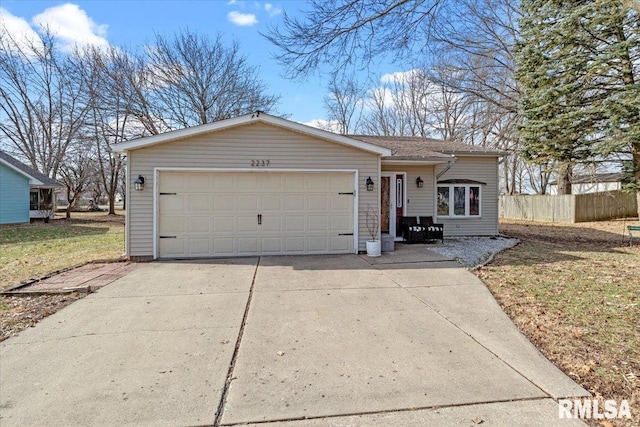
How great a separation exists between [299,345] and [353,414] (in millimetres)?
1243

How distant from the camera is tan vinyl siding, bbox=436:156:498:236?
1255 cm

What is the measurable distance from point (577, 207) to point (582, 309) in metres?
18.4

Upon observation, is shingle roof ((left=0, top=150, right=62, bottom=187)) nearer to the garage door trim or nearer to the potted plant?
the garage door trim

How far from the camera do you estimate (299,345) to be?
12.2ft

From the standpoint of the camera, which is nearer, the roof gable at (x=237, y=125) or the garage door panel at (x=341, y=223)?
the roof gable at (x=237, y=125)

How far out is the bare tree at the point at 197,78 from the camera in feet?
66.2

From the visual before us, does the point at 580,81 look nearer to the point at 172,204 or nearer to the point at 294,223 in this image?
the point at 294,223

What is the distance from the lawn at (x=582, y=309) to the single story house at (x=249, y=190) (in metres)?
3.76

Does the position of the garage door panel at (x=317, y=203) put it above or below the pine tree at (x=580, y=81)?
below

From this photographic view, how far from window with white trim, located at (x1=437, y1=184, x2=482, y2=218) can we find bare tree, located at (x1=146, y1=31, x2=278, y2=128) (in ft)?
46.0

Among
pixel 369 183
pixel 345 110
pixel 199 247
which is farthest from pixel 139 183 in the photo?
pixel 345 110

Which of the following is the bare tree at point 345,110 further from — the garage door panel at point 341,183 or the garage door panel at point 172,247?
the garage door panel at point 172,247

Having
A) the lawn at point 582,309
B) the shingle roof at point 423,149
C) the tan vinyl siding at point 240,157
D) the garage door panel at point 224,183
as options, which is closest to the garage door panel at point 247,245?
the garage door panel at point 224,183

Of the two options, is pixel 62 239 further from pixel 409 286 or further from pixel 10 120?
pixel 10 120
